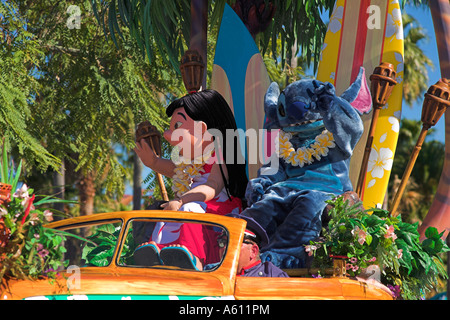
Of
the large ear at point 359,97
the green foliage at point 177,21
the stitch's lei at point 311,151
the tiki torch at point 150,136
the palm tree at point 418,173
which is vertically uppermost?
the green foliage at point 177,21

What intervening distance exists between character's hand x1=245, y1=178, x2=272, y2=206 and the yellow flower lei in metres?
0.53

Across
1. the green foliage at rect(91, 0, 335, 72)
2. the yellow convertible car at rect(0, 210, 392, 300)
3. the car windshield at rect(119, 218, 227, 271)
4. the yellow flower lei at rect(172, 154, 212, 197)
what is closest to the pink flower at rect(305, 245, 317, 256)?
the yellow convertible car at rect(0, 210, 392, 300)

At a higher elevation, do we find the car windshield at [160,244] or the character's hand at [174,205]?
the character's hand at [174,205]

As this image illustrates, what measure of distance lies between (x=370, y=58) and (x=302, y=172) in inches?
60.3

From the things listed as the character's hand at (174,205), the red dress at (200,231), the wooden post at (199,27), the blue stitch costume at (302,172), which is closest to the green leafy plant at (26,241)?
the red dress at (200,231)

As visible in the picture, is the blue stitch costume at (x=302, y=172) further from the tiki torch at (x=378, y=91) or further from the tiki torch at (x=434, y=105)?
the tiki torch at (x=434, y=105)

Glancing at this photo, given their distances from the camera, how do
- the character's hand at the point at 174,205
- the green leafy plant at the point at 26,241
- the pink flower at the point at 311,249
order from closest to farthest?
the green leafy plant at the point at 26,241, the pink flower at the point at 311,249, the character's hand at the point at 174,205

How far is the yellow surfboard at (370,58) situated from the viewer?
5484 mm

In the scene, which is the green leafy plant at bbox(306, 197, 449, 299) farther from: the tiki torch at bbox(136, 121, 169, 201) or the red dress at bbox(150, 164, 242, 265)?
the tiki torch at bbox(136, 121, 169, 201)

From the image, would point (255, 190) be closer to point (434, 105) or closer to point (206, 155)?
point (206, 155)

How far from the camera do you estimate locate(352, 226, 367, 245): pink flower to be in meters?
3.83

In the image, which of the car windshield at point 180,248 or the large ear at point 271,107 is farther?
the large ear at point 271,107

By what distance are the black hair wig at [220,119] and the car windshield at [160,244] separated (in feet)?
2.90

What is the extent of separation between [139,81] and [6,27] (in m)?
2.14
